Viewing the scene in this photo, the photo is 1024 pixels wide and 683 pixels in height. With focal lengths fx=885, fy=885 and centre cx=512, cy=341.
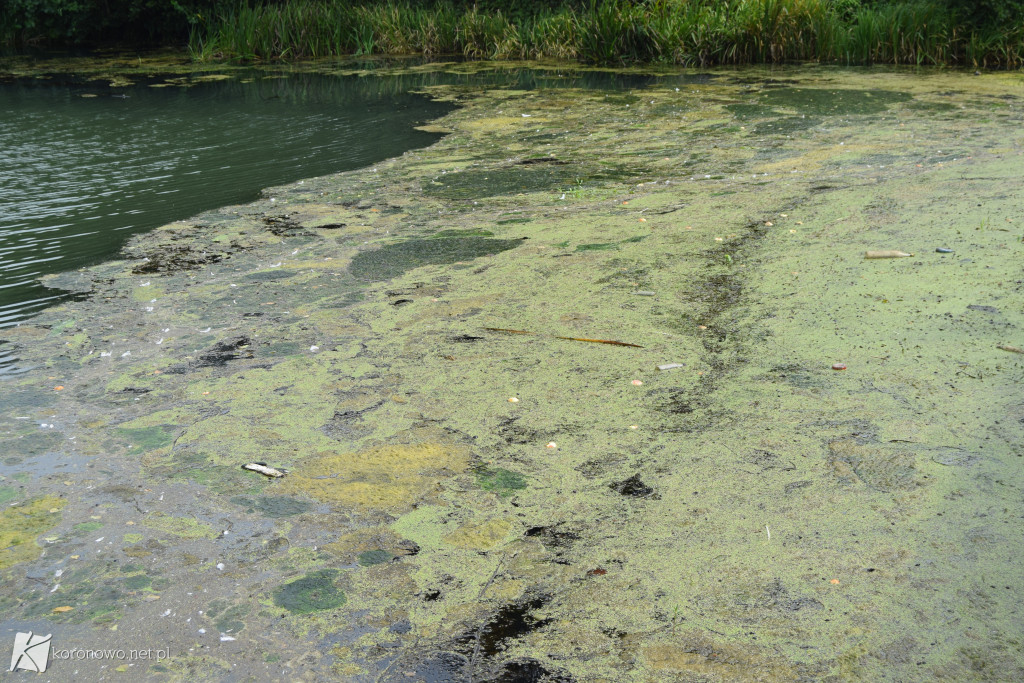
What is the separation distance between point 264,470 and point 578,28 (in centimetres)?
1092

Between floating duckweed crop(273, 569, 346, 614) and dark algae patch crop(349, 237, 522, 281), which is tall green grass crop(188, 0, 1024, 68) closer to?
dark algae patch crop(349, 237, 522, 281)

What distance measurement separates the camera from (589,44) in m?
12.1

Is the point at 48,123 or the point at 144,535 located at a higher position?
the point at 48,123

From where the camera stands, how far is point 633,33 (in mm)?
11789

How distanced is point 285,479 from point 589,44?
34.7 ft

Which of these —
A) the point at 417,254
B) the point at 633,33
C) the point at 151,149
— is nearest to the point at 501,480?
the point at 417,254

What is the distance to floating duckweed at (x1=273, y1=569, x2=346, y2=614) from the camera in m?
2.09

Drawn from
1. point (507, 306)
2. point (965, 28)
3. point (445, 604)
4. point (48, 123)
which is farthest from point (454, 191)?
point (965, 28)

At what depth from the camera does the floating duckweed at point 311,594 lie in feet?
6.85

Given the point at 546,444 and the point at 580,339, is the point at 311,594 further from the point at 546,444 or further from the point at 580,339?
the point at 580,339

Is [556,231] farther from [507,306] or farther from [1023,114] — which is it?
[1023,114]

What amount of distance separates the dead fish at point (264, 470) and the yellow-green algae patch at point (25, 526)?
1.69ft

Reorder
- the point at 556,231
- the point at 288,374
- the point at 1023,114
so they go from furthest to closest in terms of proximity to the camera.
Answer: the point at 1023,114
the point at 556,231
the point at 288,374

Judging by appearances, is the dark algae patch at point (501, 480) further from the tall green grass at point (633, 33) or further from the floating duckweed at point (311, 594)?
the tall green grass at point (633, 33)
